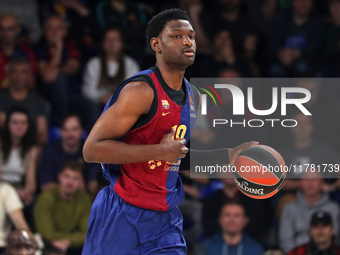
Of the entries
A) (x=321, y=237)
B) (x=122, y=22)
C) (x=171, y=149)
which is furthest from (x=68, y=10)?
(x=171, y=149)

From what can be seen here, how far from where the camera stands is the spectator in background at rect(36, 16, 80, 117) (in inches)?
297

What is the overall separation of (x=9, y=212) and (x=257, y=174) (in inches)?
123

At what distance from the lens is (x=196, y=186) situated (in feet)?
22.3

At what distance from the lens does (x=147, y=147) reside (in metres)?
3.37

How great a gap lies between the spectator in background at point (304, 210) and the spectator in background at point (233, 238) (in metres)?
0.34

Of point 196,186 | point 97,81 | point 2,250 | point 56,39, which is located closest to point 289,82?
point 196,186

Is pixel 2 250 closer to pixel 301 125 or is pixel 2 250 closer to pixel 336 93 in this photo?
pixel 301 125

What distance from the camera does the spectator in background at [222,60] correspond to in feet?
24.9

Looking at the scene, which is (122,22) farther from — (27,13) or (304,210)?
(304,210)

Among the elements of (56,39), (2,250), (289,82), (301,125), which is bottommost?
(2,250)

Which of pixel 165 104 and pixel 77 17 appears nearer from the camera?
pixel 165 104

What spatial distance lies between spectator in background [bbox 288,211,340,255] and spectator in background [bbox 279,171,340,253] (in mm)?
150

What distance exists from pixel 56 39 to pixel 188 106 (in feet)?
14.3

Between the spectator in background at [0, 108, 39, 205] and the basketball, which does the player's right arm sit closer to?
the basketball
